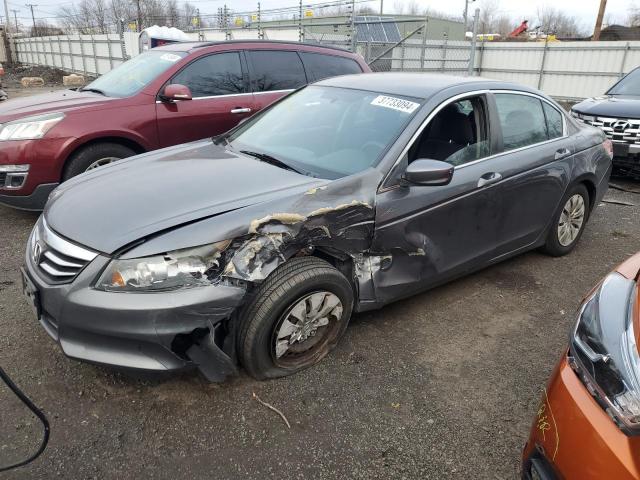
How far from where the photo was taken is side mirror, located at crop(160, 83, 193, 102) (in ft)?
16.1

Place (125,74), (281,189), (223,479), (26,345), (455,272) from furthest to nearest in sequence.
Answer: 1. (125,74)
2. (455,272)
3. (26,345)
4. (281,189)
5. (223,479)

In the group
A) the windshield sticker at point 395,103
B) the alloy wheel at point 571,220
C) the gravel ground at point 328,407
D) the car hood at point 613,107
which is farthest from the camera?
the car hood at point 613,107

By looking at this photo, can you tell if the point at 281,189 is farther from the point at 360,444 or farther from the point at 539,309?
the point at 539,309

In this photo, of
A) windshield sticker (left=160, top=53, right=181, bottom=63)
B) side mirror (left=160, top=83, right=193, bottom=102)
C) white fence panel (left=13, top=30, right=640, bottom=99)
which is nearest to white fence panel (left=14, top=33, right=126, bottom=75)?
white fence panel (left=13, top=30, right=640, bottom=99)

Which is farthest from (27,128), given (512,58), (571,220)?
(512,58)

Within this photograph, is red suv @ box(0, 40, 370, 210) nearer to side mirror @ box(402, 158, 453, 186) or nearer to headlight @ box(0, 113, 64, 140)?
headlight @ box(0, 113, 64, 140)

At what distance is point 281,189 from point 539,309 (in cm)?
215

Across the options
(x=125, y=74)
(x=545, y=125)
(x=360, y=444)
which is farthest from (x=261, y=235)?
(x=125, y=74)

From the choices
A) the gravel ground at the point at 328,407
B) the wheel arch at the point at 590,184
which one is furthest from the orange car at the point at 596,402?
the wheel arch at the point at 590,184

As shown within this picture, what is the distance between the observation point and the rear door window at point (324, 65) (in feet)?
20.0

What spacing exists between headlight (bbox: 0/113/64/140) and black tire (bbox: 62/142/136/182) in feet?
1.07

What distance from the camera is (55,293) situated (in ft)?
7.56

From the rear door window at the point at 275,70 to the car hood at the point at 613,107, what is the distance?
4351 mm

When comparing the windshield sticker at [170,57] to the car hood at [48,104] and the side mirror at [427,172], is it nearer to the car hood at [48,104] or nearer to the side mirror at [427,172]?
the car hood at [48,104]
